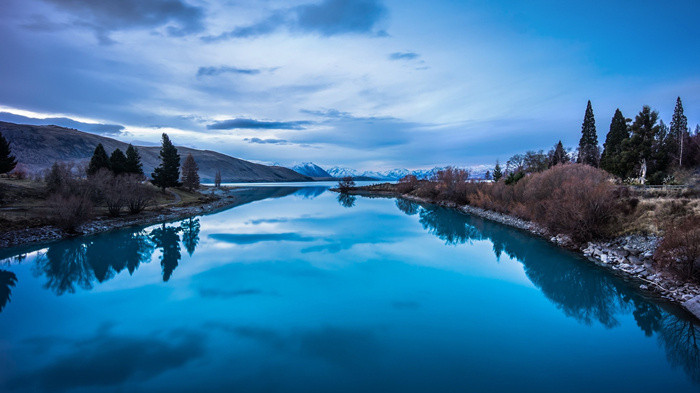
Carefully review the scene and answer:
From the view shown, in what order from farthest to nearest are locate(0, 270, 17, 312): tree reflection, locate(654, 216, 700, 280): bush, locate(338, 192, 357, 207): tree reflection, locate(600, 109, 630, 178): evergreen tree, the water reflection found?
locate(338, 192, 357, 207): tree reflection < locate(600, 109, 630, 178): evergreen tree < locate(0, 270, 17, 312): tree reflection < locate(654, 216, 700, 280): bush < the water reflection

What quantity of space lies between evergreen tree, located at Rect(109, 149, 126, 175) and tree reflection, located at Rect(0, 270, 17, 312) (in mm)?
26956

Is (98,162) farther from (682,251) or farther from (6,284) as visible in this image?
(682,251)

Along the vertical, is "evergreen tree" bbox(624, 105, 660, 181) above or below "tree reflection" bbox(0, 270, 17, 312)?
above

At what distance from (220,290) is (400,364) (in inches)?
318

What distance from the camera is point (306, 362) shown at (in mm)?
7332

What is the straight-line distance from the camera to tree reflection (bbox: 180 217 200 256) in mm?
20531

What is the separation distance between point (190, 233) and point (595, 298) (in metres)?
25.5

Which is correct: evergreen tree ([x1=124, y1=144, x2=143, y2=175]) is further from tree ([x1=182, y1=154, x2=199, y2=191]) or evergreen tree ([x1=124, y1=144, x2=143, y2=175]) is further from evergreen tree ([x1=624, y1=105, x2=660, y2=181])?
evergreen tree ([x1=624, y1=105, x2=660, y2=181])

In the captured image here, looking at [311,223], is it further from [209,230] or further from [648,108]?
[648,108]

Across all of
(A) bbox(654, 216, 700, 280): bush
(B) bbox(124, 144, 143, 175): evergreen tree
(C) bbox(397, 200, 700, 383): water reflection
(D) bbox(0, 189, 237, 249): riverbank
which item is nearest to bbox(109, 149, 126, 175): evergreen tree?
(B) bbox(124, 144, 143, 175): evergreen tree

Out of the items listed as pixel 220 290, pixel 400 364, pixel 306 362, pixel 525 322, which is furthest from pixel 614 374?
pixel 220 290

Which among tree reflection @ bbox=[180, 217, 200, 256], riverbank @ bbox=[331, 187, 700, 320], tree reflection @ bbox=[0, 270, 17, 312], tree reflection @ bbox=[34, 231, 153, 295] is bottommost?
tree reflection @ bbox=[0, 270, 17, 312]

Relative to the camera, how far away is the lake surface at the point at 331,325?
674cm

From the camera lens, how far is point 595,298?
38.2ft
